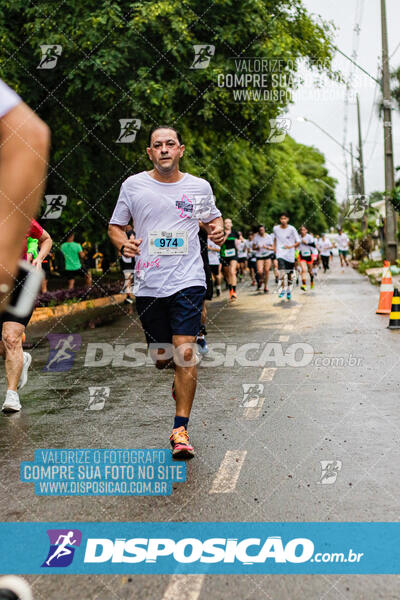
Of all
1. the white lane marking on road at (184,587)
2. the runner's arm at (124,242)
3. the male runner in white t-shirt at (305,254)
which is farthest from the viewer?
the male runner in white t-shirt at (305,254)

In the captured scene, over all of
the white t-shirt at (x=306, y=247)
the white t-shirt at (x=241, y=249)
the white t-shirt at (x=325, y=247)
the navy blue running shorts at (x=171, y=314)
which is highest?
the navy blue running shorts at (x=171, y=314)

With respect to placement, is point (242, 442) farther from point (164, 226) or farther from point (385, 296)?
point (385, 296)

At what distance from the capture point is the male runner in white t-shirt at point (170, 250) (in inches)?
205

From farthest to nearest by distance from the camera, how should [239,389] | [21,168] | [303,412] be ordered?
[239,389] → [303,412] → [21,168]

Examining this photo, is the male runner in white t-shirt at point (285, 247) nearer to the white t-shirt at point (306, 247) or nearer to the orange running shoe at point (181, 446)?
the white t-shirt at point (306, 247)

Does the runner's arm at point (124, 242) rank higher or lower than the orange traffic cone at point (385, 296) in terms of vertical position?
higher

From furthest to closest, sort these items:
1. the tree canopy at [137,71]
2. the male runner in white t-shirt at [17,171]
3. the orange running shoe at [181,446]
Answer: the tree canopy at [137,71] < the orange running shoe at [181,446] < the male runner in white t-shirt at [17,171]

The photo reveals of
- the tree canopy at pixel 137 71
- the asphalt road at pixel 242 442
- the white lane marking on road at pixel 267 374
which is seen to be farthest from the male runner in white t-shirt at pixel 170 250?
the tree canopy at pixel 137 71

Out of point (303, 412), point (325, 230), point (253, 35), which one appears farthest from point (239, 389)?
point (325, 230)

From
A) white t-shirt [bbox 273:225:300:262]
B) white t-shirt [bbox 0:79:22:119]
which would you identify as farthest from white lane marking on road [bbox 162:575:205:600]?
white t-shirt [bbox 273:225:300:262]

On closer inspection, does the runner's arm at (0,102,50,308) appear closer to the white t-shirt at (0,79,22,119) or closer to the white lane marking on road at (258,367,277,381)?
the white t-shirt at (0,79,22,119)

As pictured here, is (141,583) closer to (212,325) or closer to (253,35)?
(212,325)

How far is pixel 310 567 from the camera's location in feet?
11.3

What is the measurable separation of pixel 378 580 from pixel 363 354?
246 inches
